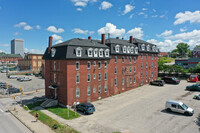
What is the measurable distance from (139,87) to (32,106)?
3106 centimetres

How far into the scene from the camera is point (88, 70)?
32250mm

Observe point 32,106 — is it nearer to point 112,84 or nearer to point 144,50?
point 112,84

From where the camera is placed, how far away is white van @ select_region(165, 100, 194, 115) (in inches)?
929

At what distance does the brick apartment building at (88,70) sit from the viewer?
1158 inches

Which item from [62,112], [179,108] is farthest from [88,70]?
[179,108]

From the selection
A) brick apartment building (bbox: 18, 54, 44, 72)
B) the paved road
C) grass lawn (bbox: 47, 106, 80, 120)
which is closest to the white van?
grass lawn (bbox: 47, 106, 80, 120)

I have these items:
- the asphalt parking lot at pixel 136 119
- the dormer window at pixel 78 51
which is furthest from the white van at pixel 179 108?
the dormer window at pixel 78 51

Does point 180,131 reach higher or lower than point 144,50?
lower

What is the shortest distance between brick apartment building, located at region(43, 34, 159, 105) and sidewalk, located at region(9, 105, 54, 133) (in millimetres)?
6704

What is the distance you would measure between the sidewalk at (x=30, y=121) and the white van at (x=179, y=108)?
19901 millimetres

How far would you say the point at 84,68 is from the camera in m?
31.5

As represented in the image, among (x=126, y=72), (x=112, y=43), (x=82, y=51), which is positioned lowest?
(x=126, y=72)

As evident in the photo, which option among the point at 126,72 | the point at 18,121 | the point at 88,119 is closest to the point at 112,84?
the point at 126,72

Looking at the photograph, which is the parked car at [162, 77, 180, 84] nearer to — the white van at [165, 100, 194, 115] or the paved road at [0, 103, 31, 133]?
the white van at [165, 100, 194, 115]
